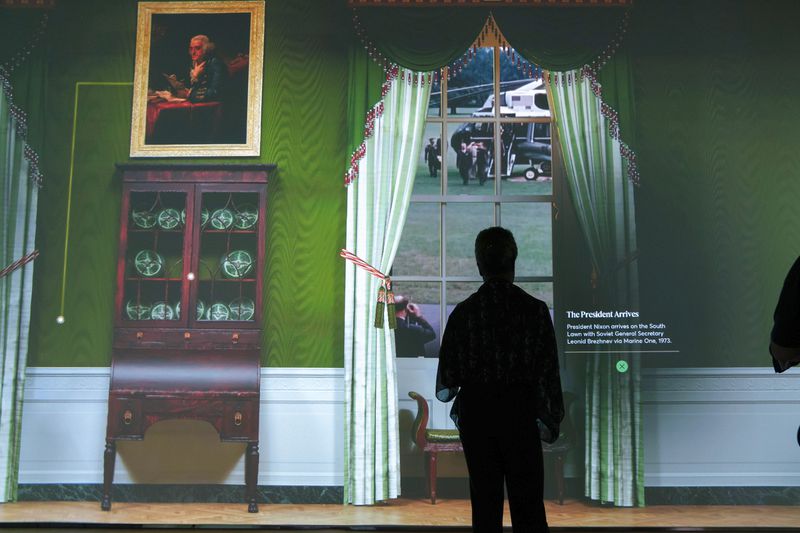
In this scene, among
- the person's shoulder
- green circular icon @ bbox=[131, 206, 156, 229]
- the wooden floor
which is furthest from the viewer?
green circular icon @ bbox=[131, 206, 156, 229]

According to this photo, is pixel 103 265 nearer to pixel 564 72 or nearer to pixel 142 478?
pixel 142 478

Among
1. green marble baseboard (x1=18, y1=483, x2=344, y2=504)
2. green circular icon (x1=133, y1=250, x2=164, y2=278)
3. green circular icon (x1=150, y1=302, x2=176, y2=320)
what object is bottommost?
green marble baseboard (x1=18, y1=483, x2=344, y2=504)

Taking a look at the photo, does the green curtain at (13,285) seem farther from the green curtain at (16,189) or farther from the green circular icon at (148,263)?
the green circular icon at (148,263)

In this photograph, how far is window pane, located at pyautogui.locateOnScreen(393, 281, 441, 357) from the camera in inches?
164

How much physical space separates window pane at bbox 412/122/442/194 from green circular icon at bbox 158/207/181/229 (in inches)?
51.9

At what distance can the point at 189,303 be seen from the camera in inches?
159

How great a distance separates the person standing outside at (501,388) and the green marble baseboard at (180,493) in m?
2.26

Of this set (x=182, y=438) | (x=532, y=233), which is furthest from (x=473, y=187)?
(x=182, y=438)

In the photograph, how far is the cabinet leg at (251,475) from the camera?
12.8 feet

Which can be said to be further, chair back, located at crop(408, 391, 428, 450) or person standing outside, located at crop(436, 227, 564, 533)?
chair back, located at crop(408, 391, 428, 450)

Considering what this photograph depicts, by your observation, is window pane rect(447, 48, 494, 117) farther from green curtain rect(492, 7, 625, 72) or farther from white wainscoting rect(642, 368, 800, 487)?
white wainscoting rect(642, 368, 800, 487)

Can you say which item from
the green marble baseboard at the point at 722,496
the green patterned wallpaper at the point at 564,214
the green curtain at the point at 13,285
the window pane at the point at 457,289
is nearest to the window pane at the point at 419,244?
the window pane at the point at 457,289

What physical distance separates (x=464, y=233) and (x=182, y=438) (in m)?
1.90

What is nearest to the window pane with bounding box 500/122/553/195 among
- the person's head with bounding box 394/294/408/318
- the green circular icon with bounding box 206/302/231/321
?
the person's head with bounding box 394/294/408/318
